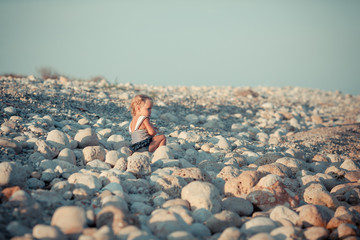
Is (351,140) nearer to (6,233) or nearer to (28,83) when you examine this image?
(6,233)

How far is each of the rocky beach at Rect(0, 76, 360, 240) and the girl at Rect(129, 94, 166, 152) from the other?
8.4 inches

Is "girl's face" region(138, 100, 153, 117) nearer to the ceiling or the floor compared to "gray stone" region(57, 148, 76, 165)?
nearer to the ceiling

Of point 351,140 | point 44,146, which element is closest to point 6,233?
point 44,146

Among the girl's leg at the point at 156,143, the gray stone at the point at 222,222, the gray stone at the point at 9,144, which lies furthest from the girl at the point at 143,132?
the gray stone at the point at 222,222

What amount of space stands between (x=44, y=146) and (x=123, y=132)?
72.5 inches

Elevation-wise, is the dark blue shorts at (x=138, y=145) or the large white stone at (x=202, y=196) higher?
the large white stone at (x=202, y=196)

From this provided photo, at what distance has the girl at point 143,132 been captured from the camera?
4195mm

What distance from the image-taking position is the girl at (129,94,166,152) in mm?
4195

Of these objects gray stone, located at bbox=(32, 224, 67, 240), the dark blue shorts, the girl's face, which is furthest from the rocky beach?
the girl's face

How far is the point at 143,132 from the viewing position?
4.24 m

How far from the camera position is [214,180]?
124 inches

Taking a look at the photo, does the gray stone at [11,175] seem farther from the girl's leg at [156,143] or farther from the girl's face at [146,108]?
the girl's face at [146,108]

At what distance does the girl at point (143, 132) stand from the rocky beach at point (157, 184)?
21cm

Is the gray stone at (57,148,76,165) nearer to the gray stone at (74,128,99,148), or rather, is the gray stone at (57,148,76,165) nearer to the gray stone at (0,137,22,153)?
the gray stone at (0,137,22,153)
